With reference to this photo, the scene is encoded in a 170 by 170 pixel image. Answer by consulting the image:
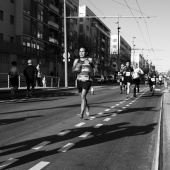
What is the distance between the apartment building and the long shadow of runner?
29.8m

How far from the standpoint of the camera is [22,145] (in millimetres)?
5102

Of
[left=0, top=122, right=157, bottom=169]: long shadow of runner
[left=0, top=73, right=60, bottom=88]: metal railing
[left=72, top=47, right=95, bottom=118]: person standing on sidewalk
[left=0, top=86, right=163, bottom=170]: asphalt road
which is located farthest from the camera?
[left=0, top=73, right=60, bottom=88]: metal railing

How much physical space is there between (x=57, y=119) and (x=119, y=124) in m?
1.53

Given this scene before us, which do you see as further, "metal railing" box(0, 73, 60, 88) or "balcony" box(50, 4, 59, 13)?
"balcony" box(50, 4, 59, 13)

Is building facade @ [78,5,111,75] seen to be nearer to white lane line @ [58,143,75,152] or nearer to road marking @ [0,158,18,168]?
white lane line @ [58,143,75,152]

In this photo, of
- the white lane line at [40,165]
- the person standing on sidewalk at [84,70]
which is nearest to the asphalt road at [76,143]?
the white lane line at [40,165]

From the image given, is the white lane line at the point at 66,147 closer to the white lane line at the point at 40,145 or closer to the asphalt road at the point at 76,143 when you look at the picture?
the asphalt road at the point at 76,143

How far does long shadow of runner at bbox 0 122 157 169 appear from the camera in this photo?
4.45 m

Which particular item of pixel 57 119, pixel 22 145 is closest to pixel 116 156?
pixel 22 145

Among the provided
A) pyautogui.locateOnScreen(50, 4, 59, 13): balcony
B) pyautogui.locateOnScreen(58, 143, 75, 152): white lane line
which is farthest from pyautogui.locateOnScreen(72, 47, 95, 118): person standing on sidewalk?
pyautogui.locateOnScreen(50, 4, 59, 13): balcony

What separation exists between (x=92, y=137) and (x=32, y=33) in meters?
38.8

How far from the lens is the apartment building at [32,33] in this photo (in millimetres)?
36969

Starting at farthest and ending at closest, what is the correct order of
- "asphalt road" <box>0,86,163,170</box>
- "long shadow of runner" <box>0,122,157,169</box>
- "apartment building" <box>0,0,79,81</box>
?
"apartment building" <box>0,0,79,81</box> < "long shadow of runner" <box>0,122,157,169</box> < "asphalt road" <box>0,86,163,170</box>

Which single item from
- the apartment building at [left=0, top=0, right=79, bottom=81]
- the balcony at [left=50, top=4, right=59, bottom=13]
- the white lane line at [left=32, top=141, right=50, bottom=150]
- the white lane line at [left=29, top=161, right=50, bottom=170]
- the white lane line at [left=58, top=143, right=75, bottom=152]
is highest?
the balcony at [left=50, top=4, right=59, bottom=13]
